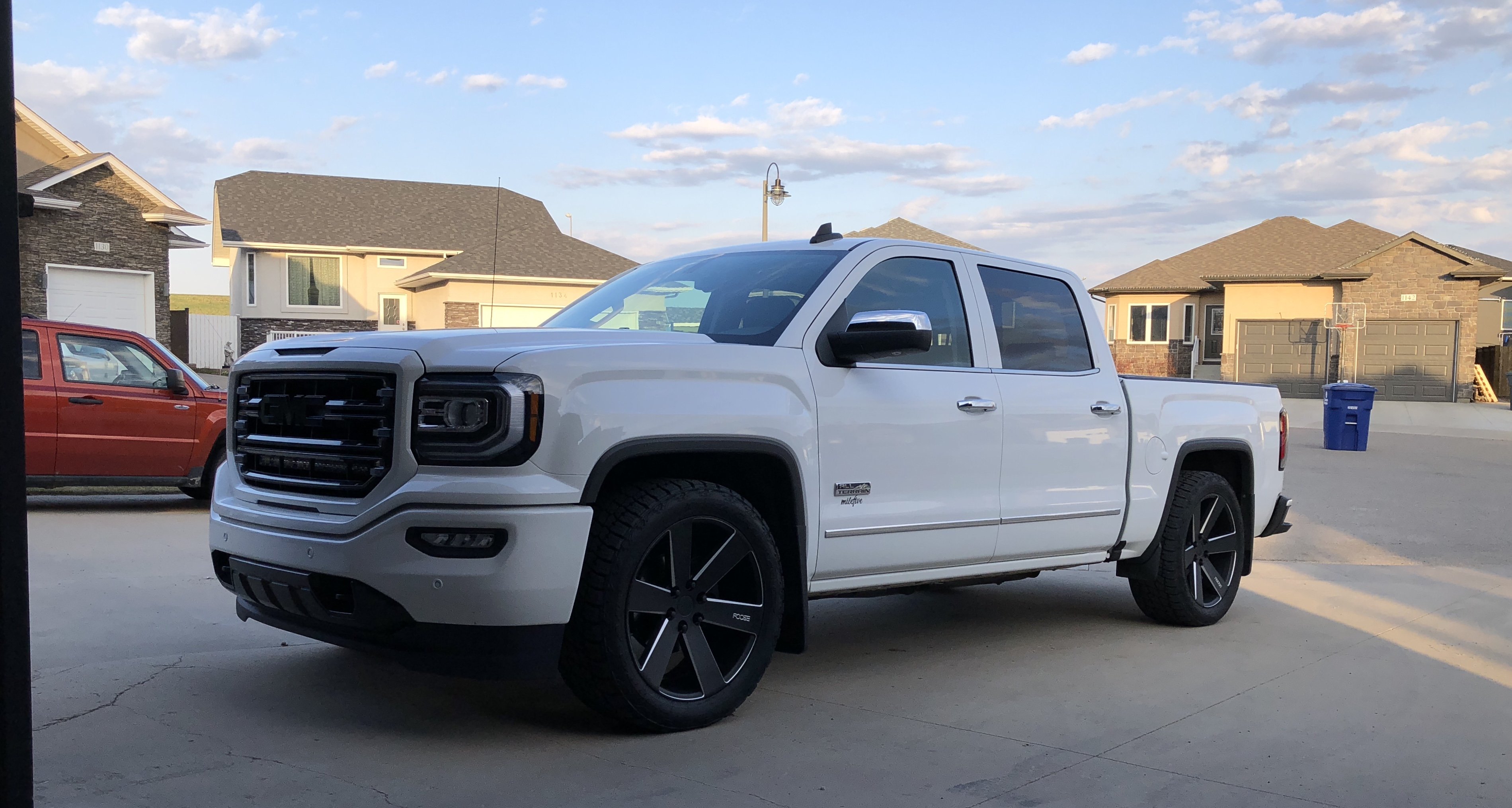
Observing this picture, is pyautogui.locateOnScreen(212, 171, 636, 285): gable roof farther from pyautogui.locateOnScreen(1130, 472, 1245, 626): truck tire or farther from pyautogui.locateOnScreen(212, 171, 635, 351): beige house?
pyautogui.locateOnScreen(1130, 472, 1245, 626): truck tire

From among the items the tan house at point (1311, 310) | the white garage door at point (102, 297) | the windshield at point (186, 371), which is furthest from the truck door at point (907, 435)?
the tan house at point (1311, 310)

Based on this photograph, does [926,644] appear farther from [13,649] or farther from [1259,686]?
[13,649]

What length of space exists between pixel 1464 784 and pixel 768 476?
2.63m

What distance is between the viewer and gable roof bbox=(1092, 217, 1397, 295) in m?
41.5

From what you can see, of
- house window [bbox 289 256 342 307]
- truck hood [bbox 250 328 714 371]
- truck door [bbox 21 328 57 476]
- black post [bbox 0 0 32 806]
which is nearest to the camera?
black post [bbox 0 0 32 806]

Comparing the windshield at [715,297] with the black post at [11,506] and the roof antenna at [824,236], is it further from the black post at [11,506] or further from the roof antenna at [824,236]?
the black post at [11,506]

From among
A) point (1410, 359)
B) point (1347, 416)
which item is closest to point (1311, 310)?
point (1410, 359)

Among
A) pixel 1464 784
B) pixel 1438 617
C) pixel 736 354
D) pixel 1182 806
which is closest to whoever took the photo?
pixel 1182 806

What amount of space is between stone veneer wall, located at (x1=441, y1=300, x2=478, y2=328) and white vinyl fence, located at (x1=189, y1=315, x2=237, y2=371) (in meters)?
6.87

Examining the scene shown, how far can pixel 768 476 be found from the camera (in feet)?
16.2

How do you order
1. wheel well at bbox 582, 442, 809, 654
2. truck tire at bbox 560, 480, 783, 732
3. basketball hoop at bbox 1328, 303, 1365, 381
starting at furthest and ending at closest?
1. basketball hoop at bbox 1328, 303, 1365, 381
2. wheel well at bbox 582, 442, 809, 654
3. truck tire at bbox 560, 480, 783, 732

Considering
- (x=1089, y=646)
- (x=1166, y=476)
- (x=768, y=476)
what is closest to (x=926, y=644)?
(x=1089, y=646)

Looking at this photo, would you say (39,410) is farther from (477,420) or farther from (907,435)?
(907,435)

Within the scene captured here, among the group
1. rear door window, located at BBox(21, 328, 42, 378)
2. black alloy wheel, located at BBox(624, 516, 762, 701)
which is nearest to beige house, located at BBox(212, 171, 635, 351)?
rear door window, located at BBox(21, 328, 42, 378)
